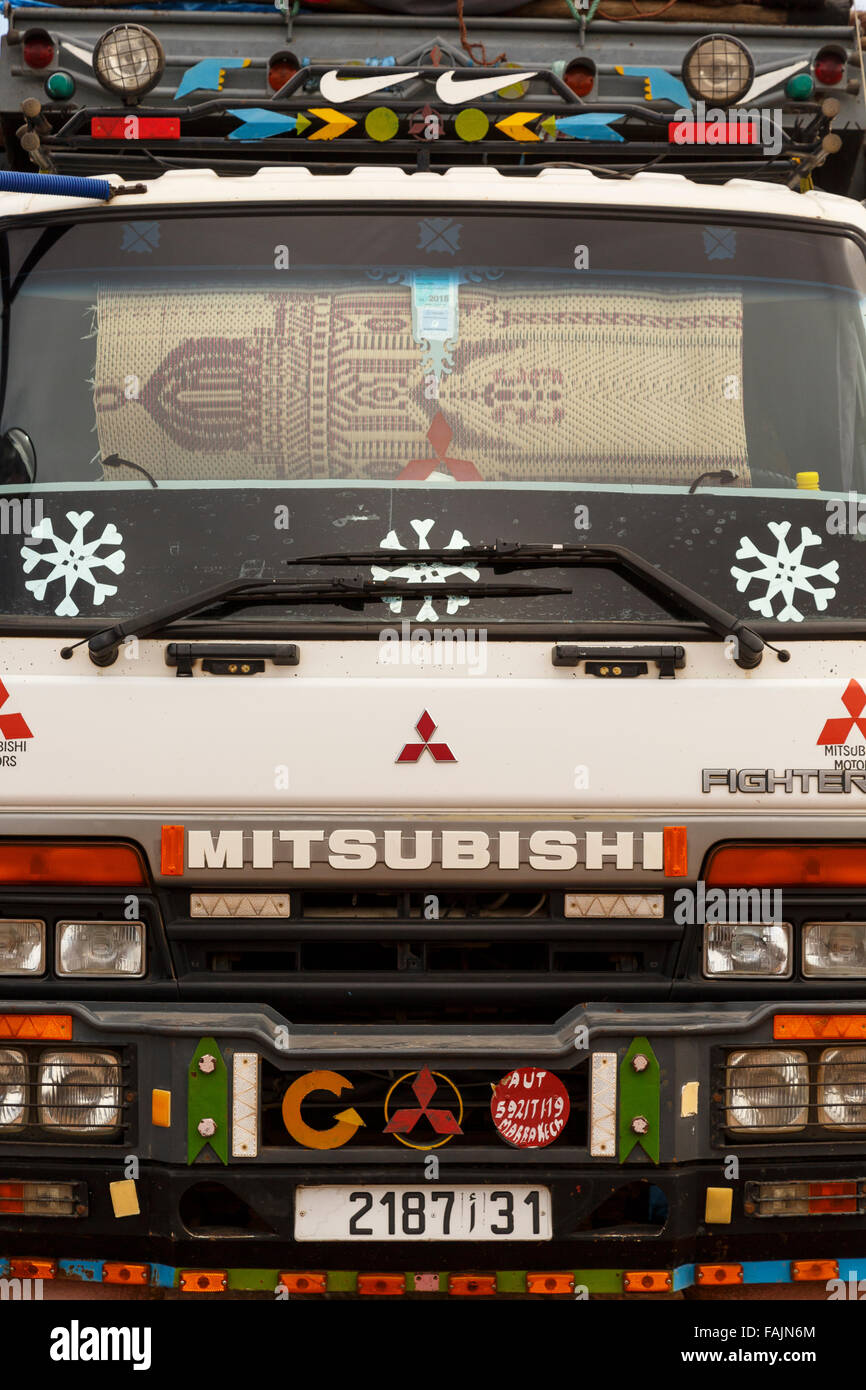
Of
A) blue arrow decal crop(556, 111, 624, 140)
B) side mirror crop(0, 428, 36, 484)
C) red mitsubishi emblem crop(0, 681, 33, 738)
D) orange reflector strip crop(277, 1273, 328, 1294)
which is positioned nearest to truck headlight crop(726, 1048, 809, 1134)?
orange reflector strip crop(277, 1273, 328, 1294)

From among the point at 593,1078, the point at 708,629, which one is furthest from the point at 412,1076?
the point at 708,629

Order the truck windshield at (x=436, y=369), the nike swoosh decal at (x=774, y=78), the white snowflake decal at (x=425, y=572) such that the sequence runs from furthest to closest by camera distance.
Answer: the nike swoosh decal at (x=774, y=78), the truck windshield at (x=436, y=369), the white snowflake decal at (x=425, y=572)

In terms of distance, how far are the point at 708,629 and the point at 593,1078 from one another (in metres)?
1.09

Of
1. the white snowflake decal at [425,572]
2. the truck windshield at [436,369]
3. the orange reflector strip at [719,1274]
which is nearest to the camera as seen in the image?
the orange reflector strip at [719,1274]

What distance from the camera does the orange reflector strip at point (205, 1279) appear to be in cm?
351

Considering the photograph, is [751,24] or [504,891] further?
[751,24]

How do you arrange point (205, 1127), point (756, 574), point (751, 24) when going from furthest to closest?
point (751, 24)
point (756, 574)
point (205, 1127)

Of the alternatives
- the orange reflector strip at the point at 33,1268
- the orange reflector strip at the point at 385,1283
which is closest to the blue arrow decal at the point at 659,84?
the orange reflector strip at the point at 385,1283

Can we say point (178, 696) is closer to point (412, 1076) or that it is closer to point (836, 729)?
point (412, 1076)

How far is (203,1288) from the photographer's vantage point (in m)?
3.51

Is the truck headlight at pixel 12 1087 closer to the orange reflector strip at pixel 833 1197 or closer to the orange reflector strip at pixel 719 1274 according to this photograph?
the orange reflector strip at pixel 719 1274

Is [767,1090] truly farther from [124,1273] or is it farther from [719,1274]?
[124,1273]

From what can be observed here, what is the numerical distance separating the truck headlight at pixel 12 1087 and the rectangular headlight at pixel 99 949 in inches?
8.8

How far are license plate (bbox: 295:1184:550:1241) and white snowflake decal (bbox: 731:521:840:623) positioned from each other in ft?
4.93
